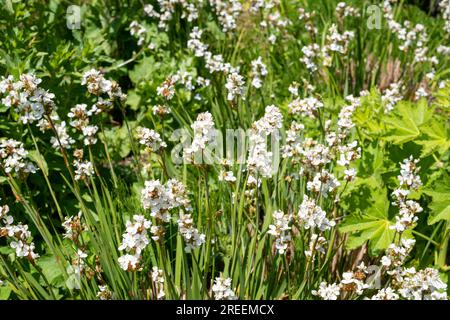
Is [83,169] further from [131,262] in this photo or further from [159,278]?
[131,262]

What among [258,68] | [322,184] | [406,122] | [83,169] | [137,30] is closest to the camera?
[322,184]

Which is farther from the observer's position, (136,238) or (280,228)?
(280,228)

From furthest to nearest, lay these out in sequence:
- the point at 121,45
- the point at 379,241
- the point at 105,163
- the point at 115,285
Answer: the point at 121,45, the point at 105,163, the point at 379,241, the point at 115,285

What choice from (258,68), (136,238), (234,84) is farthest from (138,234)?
(258,68)

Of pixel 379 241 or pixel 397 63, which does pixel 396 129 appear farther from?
pixel 397 63

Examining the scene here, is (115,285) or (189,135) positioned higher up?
(189,135)

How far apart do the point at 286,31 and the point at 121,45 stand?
1451 mm

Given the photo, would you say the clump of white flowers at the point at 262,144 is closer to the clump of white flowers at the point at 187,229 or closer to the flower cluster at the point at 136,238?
the clump of white flowers at the point at 187,229

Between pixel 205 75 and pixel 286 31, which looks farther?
pixel 286 31

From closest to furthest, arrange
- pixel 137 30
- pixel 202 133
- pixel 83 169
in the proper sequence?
1. pixel 202 133
2. pixel 83 169
3. pixel 137 30

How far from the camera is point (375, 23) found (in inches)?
189

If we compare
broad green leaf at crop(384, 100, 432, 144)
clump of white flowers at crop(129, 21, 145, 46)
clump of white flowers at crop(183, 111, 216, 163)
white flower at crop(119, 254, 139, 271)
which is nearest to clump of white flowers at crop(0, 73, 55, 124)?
clump of white flowers at crop(183, 111, 216, 163)

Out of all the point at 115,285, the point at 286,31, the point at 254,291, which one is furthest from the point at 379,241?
the point at 286,31

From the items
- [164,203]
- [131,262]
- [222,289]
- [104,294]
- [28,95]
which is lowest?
[104,294]
